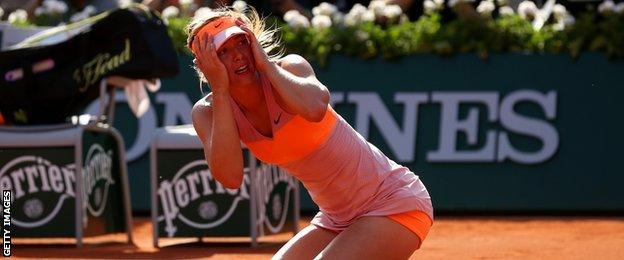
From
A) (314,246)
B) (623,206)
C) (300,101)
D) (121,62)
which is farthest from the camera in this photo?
(623,206)

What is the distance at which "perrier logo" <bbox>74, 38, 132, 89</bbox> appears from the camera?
28.8 ft

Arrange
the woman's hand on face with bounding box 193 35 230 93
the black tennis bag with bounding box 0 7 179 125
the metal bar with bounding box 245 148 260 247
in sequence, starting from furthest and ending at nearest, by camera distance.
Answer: the black tennis bag with bounding box 0 7 179 125 < the metal bar with bounding box 245 148 260 247 < the woman's hand on face with bounding box 193 35 230 93

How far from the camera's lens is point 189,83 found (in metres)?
11.7

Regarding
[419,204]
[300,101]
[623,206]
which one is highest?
[300,101]

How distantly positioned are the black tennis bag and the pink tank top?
3907 millimetres

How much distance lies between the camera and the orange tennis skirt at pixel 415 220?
4.95 metres

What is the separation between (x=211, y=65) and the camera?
4672mm

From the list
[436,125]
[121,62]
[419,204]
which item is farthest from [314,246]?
[436,125]

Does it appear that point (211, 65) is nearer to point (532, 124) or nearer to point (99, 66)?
point (99, 66)

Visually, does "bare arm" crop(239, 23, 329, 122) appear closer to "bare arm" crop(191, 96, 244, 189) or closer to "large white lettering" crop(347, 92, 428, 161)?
"bare arm" crop(191, 96, 244, 189)

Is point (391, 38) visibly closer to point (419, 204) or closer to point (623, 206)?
point (623, 206)

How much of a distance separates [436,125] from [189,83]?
84.2 inches

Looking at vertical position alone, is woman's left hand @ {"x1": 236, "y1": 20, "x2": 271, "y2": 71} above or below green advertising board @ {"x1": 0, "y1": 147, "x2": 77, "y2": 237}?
above

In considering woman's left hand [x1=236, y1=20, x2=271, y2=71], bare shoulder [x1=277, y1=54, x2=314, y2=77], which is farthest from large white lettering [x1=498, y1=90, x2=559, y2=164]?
woman's left hand [x1=236, y1=20, x2=271, y2=71]
